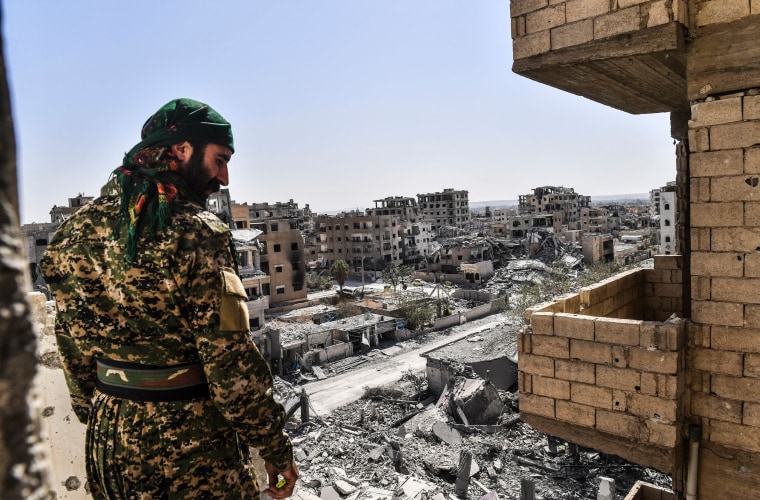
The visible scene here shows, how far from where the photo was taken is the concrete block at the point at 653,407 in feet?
12.4

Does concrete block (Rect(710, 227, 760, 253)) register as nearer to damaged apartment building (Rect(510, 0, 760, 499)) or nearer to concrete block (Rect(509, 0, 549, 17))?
damaged apartment building (Rect(510, 0, 760, 499))

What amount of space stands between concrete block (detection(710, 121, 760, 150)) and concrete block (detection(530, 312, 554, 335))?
1.72 m

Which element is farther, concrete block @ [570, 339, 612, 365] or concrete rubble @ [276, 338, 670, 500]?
concrete rubble @ [276, 338, 670, 500]

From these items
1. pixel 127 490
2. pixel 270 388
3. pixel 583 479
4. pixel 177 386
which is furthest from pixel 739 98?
pixel 583 479

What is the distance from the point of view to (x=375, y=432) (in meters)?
18.5

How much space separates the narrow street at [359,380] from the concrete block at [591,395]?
17852 mm

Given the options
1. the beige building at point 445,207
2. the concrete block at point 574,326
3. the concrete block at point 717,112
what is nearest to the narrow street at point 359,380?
the concrete block at point 574,326

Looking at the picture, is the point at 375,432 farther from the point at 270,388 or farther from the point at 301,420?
the point at 270,388

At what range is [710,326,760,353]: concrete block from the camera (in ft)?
11.8

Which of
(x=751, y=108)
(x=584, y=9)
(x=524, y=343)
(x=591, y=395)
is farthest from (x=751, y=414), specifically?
(x=584, y=9)

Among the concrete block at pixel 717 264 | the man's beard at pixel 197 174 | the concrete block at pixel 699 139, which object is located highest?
the concrete block at pixel 699 139

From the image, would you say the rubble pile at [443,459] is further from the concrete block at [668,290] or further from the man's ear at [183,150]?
the man's ear at [183,150]

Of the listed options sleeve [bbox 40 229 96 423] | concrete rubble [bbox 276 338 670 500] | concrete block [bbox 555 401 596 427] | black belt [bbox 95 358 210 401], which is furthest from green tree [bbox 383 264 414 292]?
black belt [bbox 95 358 210 401]

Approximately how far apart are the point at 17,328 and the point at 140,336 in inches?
57.0
